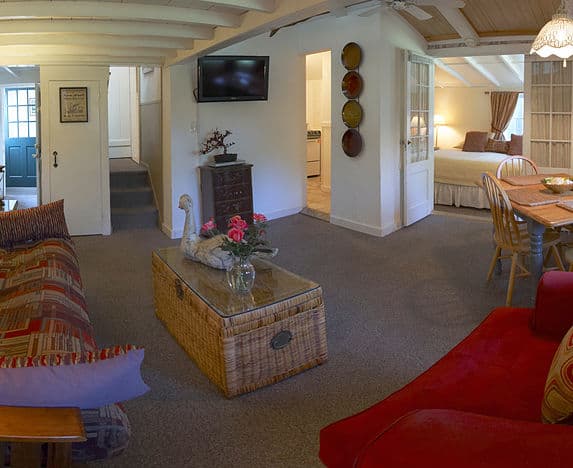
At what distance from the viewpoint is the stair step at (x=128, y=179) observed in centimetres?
755

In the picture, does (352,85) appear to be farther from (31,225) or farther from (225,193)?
(31,225)

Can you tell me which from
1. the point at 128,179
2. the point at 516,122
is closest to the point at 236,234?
the point at 128,179

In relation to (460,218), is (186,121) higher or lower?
higher

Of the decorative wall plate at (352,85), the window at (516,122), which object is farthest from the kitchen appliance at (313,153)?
the decorative wall plate at (352,85)

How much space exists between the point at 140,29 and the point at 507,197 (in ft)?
9.99

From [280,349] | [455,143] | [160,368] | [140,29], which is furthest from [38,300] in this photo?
[455,143]

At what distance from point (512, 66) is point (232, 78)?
16.8 ft

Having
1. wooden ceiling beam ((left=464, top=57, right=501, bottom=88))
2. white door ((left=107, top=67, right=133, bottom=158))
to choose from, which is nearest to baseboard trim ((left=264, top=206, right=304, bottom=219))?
white door ((left=107, top=67, right=133, bottom=158))

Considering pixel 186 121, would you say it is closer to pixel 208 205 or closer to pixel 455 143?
pixel 208 205

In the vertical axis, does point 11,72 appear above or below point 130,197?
above

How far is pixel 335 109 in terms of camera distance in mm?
6711

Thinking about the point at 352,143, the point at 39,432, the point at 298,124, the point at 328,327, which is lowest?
the point at 328,327

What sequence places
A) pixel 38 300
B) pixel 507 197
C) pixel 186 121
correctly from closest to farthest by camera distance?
pixel 38 300 < pixel 507 197 < pixel 186 121

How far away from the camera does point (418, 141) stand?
22.7ft
